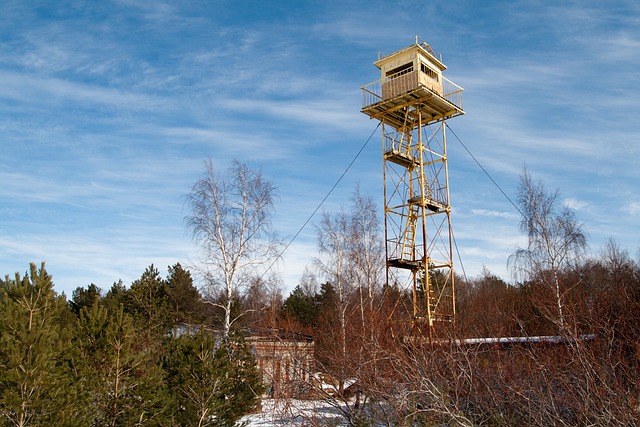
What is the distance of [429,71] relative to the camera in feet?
70.1

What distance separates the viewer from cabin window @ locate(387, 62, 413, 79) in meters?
20.8

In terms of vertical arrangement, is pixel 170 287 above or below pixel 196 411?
above

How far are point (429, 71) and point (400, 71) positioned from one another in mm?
1247

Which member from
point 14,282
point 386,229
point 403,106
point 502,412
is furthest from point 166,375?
point 403,106

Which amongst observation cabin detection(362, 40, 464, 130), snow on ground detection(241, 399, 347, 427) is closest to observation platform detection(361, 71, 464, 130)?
observation cabin detection(362, 40, 464, 130)

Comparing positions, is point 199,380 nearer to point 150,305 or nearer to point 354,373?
point 354,373

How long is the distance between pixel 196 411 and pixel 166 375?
1322mm

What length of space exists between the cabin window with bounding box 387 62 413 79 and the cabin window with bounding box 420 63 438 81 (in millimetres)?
466

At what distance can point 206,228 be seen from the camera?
2006 cm

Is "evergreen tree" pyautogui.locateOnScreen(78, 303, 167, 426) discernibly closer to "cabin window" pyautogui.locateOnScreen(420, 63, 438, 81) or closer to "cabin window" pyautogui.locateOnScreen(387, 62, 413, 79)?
"cabin window" pyautogui.locateOnScreen(387, 62, 413, 79)

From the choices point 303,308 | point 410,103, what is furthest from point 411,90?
point 303,308

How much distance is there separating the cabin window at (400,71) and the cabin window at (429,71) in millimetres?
466

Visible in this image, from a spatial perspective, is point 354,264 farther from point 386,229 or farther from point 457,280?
point 457,280

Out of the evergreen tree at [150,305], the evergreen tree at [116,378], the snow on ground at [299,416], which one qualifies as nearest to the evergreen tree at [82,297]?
the evergreen tree at [150,305]
